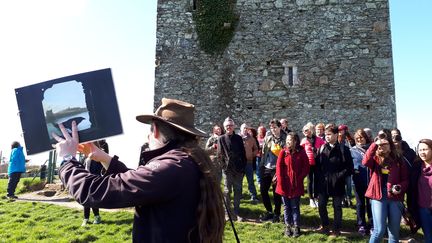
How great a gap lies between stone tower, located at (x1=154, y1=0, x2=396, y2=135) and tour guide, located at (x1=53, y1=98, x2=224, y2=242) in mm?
9961

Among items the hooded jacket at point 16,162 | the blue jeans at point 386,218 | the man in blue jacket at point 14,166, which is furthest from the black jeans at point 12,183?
the blue jeans at point 386,218

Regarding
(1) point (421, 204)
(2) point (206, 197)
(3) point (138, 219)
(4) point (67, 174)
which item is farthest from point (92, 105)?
(1) point (421, 204)

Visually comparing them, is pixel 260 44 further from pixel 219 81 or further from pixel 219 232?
pixel 219 232

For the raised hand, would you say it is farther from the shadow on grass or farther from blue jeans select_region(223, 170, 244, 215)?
the shadow on grass

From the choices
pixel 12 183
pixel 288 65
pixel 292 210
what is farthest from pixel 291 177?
pixel 12 183

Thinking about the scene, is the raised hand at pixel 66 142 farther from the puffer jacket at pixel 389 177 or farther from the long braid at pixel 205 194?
the puffer jacket at pixel 389 177

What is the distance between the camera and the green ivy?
42.0 feet

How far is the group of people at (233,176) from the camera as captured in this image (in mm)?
2156

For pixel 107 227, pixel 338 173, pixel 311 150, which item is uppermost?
pixel 311 150

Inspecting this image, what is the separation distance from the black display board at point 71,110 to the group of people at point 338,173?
7.44ft

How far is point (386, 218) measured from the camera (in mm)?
5332

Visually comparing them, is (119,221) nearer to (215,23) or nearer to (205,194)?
(205,194)

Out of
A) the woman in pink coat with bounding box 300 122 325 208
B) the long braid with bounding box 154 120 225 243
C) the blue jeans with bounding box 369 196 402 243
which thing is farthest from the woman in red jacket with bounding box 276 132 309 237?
the long braid with bounding box 154 120 225 243

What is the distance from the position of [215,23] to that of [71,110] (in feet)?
35.8
